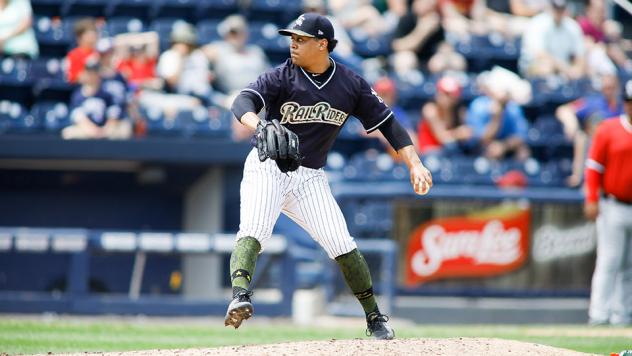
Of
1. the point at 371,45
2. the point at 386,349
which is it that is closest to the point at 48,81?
the point at 371,45

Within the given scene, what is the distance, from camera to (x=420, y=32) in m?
12.2

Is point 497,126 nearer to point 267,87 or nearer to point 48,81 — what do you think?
point 48,81

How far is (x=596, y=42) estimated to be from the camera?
13742 millimetres

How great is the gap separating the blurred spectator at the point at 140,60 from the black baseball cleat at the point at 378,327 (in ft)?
17.6

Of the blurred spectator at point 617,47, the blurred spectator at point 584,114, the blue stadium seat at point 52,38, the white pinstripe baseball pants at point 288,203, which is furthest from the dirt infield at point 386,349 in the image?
the blurred spectator at point 617,47

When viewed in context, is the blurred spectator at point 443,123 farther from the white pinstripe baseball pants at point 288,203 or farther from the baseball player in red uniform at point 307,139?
the white pinstripe baseball pants at point 288,203

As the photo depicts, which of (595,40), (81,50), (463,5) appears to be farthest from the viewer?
(595,40)

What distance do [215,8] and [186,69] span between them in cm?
142

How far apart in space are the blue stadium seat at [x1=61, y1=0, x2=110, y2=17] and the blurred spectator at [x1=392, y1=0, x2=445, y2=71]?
10.4 ft

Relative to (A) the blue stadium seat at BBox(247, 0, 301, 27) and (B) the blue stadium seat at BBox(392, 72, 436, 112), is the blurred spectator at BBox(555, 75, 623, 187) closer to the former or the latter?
(B) the blue stadium seat at BBox(392, 72, 436, 112)

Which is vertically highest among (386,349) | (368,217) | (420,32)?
(420,32)

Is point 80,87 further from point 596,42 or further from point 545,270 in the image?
point 596,42

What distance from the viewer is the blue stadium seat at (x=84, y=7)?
11.8 meters

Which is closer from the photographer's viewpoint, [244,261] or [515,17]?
[244,261]
